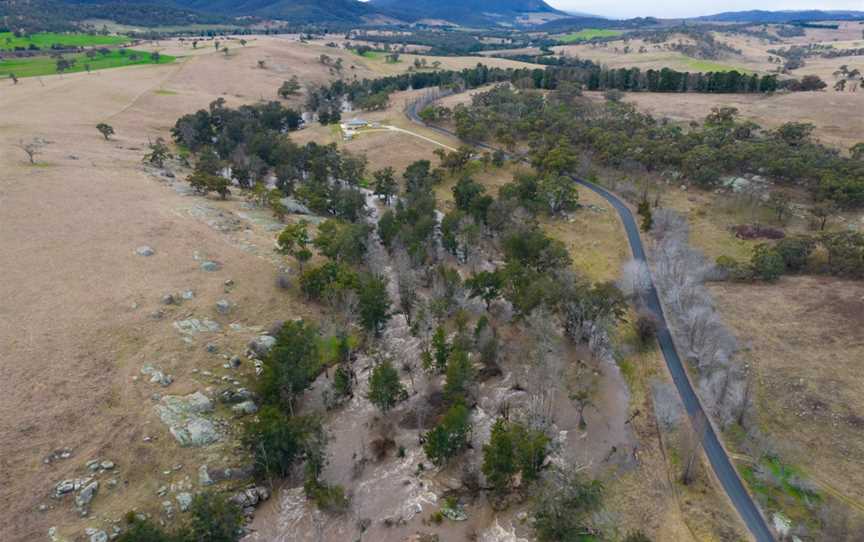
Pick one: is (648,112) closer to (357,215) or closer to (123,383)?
(357,215)

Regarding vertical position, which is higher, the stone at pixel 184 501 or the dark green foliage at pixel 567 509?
the dark green foliage at pixel 567 509

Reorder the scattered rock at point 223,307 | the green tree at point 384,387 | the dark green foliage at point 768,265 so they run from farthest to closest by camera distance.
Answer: the dark green foliage at point 768,265 → the scattered rock at point 223,307 → the green tree at point 384,387

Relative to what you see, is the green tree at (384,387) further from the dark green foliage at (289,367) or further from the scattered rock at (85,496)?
the scattered rock at (85,496)

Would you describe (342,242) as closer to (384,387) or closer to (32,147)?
(384,387)

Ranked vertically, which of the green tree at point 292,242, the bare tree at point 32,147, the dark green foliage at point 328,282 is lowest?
the dark green foliage at point 328,282

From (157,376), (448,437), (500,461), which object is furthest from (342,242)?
(500,461)

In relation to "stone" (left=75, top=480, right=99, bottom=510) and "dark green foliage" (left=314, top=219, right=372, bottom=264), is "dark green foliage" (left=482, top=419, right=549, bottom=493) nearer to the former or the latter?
"stone" (left=75, top=480, right=99, bottom=510)

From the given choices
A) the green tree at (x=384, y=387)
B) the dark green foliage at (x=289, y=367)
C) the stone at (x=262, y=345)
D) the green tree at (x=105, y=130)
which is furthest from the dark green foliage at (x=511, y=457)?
the green tree at (x=105, y=130)
